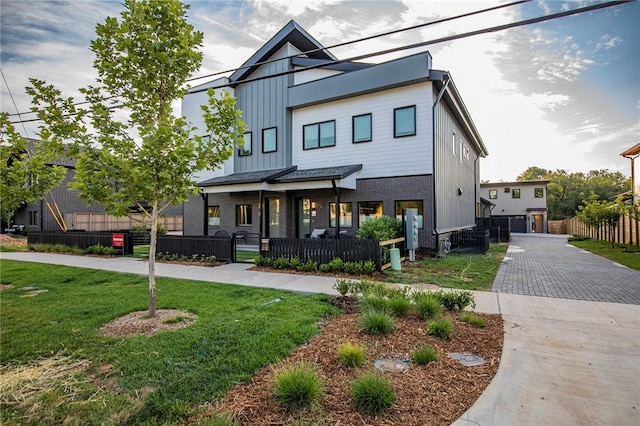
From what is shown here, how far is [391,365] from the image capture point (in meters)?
3.53

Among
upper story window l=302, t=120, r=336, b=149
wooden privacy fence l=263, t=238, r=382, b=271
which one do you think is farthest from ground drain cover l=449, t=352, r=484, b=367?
upper story window l=302, t=120, r=336, b=149

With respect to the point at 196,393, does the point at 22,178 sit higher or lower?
higher

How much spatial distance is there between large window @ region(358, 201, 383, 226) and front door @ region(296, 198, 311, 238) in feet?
8.85

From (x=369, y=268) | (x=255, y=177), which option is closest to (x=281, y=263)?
(x=369, y=268)

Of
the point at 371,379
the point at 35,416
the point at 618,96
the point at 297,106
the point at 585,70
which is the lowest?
the point at 35,416

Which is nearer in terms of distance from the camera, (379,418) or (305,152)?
(379,418)

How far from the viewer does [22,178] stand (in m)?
7.04

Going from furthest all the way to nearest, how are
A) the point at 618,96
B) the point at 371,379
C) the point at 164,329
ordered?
the point at 618,96 < the point at 164,329 < the point at 371,379

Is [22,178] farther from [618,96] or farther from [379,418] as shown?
[618,96]

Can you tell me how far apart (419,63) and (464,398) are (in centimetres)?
1233

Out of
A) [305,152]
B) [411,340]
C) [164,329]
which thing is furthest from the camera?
[305,152]

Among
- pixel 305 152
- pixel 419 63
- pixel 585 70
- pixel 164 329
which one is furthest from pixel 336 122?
pixel 164 329

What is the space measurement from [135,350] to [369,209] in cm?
1124

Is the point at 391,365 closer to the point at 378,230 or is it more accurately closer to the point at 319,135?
the point at 378,230
